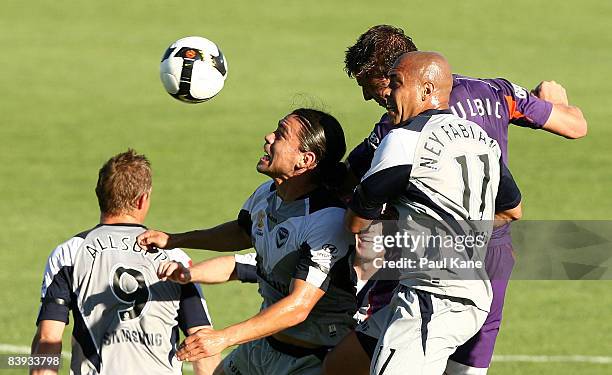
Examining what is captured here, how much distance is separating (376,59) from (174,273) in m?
1.93

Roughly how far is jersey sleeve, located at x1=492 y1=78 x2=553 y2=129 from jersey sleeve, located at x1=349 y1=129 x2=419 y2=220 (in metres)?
1.55

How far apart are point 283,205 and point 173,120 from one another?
14.9 meters

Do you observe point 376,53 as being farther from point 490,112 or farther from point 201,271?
point 201,271

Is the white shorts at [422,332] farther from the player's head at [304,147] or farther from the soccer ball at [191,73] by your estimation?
the soccer ball at [191,73]

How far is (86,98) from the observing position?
23.1m

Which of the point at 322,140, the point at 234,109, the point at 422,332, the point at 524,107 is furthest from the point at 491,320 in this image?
the point at 234,109

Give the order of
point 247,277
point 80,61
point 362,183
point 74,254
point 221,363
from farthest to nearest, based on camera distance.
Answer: point 80,61, point 247,277, point 221,363, point 74,254, point 362,183

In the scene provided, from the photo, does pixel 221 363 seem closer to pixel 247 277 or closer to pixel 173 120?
pixel 247 277

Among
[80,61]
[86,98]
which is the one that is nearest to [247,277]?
[86,98]

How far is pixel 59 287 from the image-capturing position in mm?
7039

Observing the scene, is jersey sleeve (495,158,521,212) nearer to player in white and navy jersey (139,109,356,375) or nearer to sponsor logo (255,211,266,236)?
player in white and navy jersey (139,109,356,375)

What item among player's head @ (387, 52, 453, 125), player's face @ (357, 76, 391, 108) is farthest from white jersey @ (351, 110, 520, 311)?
player's face @ (357, 76, 391, 108)

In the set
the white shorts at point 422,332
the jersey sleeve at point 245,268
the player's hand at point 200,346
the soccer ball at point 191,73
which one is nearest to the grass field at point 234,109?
the soccer ball at point 191,73

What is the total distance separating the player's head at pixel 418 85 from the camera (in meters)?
6.76
